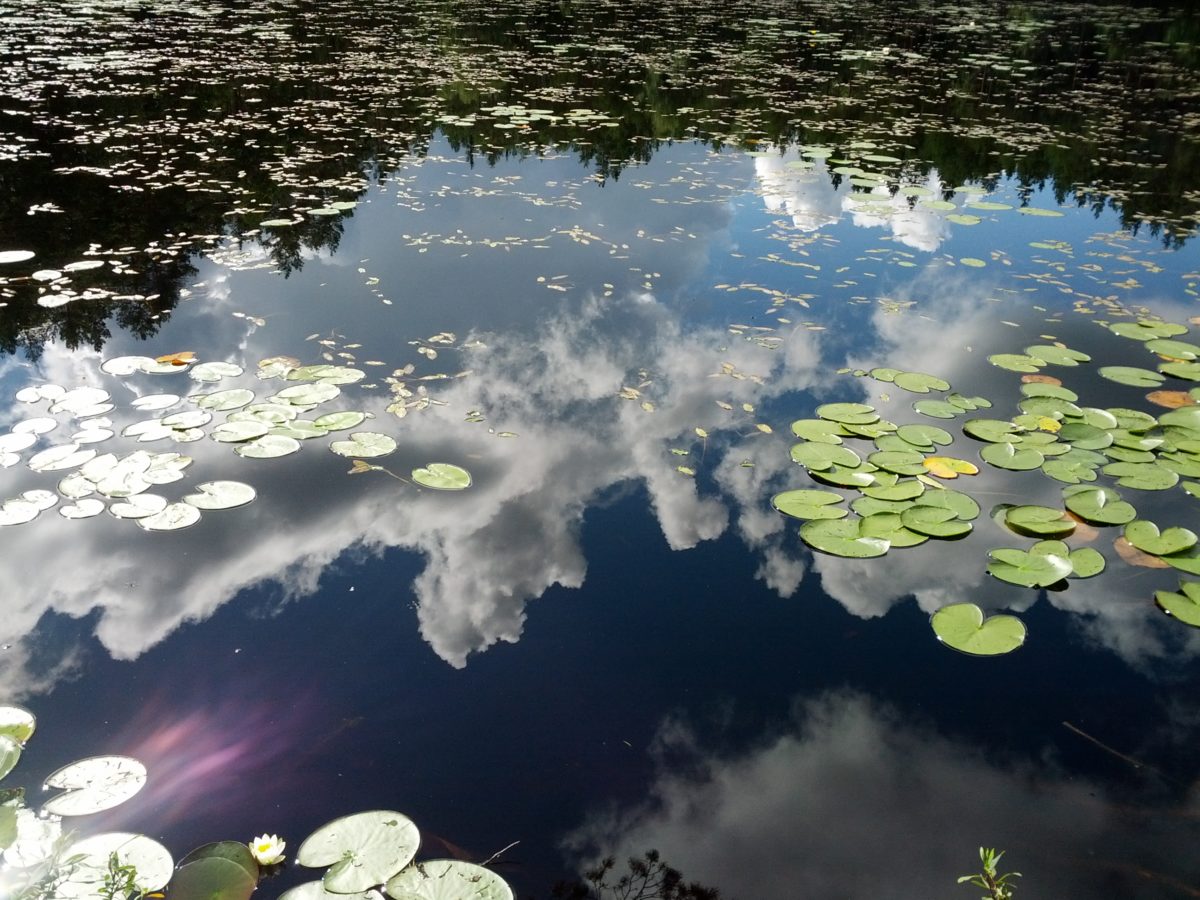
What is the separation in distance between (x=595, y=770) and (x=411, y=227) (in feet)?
14.2

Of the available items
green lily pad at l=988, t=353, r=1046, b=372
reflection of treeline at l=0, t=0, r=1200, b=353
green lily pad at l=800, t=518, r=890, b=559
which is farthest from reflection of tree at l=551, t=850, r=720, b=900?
reflection of treeline at l=0, t=0, r=1200, b=353

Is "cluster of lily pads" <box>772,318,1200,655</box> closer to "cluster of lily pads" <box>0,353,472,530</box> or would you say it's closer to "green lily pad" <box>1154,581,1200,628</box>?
"green lily pad" <box>1154,581,1200,628</box>

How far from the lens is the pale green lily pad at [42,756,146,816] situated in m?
1.62

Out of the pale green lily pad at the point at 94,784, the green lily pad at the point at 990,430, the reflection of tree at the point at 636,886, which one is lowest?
the reflection of tree at the point at 636,886

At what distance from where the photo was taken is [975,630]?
2.21m

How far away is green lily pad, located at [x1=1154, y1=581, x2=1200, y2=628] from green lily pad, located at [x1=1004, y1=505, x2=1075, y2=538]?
322mm

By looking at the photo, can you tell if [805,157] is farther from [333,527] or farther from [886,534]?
[333,527]

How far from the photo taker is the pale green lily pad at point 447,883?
1476 millimetres

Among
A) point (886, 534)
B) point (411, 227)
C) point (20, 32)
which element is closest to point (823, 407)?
point (886, 534)

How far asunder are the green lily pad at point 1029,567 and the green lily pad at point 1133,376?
1.54 meters

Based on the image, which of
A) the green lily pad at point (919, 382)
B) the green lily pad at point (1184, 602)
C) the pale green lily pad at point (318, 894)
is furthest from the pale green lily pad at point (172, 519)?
the green lily pad at point (1184, 602)

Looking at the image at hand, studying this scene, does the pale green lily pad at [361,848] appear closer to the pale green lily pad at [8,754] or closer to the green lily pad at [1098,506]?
the pale green lily pad at [8,754]

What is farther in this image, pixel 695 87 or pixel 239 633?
pixel 695 87

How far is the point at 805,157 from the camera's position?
7.15m
